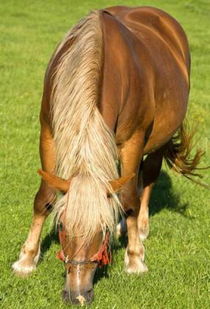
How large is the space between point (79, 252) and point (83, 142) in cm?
70

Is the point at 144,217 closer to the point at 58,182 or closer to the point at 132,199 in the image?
the point at 132,199

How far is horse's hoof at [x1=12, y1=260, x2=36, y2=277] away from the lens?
4715mm

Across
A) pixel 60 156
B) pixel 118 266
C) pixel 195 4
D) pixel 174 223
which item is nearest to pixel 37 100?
pixel 174 223

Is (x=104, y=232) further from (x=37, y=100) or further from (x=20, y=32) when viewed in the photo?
(x=20, y=32)

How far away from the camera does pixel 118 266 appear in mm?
5051

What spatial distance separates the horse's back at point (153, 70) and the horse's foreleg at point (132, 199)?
135mm

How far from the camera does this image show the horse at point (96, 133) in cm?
373

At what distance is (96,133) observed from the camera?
149 inches

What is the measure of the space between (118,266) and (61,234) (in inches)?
54.5

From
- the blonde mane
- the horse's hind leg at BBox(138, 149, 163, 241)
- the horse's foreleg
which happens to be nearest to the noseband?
the blonde mane

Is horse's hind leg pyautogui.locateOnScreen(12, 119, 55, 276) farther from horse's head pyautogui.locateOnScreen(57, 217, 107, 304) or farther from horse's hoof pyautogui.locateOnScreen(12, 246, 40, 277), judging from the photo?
Answer: horse's head pyautogui.locateOnScreen(57, 217, 107, 304)

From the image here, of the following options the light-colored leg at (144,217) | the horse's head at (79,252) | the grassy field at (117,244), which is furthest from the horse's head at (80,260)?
the light-colored leg at (144,217)

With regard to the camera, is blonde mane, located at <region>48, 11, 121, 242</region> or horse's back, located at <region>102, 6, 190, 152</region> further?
horse's back, located at <region>102, 6, 190, 152</region>

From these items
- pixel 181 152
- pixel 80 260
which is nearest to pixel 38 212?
pixel 80 260
